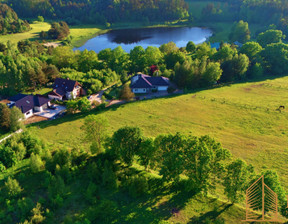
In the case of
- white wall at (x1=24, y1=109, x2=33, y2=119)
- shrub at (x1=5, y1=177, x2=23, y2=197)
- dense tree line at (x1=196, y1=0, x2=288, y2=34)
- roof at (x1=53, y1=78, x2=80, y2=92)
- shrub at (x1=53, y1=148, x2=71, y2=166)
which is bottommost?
shrub at (x1=5, y1=177, x2=23, y2=197)

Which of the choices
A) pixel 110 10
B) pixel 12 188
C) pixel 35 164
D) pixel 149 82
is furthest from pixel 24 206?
pixel 110 10

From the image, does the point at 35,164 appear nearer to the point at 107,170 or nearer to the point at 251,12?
the point at 107,170

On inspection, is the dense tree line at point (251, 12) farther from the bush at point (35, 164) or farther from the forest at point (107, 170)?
the bush at point (35, 164)

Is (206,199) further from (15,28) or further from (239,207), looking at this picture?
(15,28)

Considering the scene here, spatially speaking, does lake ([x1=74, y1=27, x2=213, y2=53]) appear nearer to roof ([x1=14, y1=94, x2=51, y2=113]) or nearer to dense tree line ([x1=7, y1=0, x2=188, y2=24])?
dense tree line ([x1=7, y1=0, x2=188, y2=24])

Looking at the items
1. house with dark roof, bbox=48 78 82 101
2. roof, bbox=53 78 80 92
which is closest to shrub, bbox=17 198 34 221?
house with dark roof, bbox=48 78 82 101

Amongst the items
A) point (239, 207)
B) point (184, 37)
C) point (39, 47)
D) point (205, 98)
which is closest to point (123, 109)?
point (205, 98)
